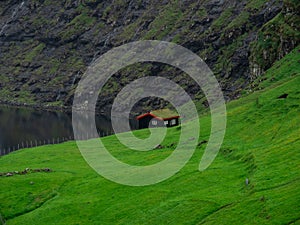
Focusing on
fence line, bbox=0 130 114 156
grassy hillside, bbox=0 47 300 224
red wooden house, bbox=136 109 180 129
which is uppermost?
red wooden house, bbox=136 109 180 129

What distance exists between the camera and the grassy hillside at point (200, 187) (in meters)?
55.3

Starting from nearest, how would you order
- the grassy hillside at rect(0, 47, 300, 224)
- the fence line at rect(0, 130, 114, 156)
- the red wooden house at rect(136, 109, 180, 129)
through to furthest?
the grassy hillside at rect(0, 47, 300, 224)
the red wooden house at rect(136, 109, 180, 129)
the fence line at rect(0, 130, 114, 156)

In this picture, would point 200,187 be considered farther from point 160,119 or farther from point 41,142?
point 41,142

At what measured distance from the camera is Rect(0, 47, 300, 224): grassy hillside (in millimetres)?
55309

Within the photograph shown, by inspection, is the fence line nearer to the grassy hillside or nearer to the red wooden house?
the red wooden house

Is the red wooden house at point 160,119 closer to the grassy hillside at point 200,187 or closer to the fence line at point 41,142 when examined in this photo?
the fence line at point 41,142

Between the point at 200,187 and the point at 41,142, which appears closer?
the point at 200,187

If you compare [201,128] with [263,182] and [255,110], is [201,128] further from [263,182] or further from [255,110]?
[263,182]

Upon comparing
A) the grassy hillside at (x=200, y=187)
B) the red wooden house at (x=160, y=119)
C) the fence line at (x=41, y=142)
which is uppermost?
the red wooden house at (x=160, y=119)

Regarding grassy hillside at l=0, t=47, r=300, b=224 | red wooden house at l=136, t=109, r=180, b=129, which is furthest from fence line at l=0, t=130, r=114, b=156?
grassy hillside at l=0, t=47, r=300, b=224

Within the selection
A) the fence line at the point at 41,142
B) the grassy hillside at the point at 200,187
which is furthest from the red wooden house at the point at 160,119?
the grassy hillside at the point at 200,187

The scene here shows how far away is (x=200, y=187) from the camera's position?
66.4 meters

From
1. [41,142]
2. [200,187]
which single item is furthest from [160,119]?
[200,187]

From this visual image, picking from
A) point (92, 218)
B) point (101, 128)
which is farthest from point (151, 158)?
point (101, 128)
